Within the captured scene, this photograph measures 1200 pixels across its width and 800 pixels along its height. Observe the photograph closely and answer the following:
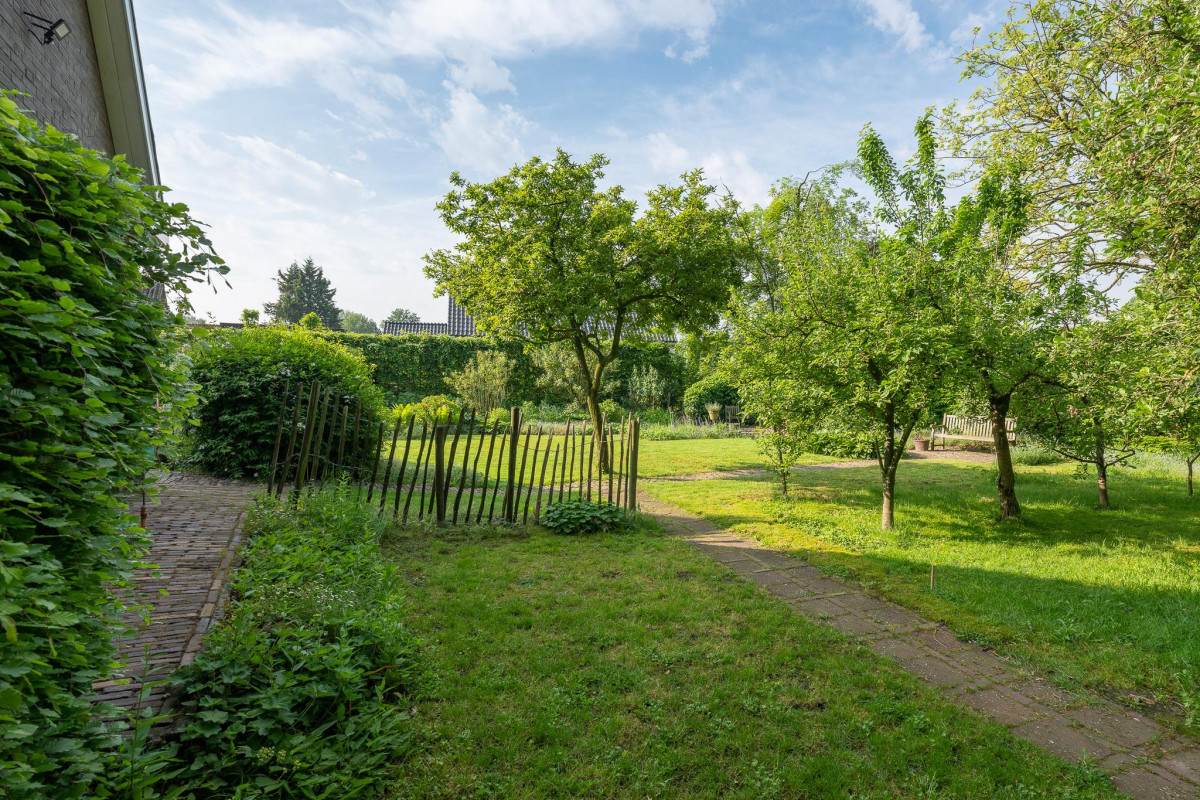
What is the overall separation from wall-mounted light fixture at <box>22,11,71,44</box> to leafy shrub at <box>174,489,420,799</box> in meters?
5.56

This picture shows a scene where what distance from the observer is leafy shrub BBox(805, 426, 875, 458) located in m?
7.31

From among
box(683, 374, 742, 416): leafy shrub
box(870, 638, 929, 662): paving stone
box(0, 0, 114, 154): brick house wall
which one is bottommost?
box(870, 638, 929, 662): paving stone

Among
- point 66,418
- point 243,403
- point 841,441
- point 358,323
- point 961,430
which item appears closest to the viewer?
point 66,418

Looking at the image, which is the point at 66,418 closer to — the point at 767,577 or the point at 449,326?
the point at 767,577

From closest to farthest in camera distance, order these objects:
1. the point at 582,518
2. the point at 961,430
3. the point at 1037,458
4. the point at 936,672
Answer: the point at 936,672 < the point at 582,518 < the point at 1037,458 < the point at 961,430

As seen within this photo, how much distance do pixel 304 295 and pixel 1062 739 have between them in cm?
6327

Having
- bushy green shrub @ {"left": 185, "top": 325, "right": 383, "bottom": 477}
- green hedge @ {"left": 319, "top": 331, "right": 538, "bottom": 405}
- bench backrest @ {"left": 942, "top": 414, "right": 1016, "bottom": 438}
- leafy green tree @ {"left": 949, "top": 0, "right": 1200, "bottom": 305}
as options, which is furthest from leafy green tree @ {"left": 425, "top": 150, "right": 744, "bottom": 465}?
bench backrest @ {"left": 942, "top": 414, "right": 1016, "bottom": 438}

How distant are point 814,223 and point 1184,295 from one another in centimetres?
443

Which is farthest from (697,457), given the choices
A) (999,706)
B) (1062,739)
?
(1062,739)

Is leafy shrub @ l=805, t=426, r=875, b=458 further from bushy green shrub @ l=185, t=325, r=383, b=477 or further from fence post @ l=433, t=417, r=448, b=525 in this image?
bushy green shrub @ l=185, t=325, r=383, b=477

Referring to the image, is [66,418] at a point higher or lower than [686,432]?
higher

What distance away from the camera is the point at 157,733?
250 centimetres

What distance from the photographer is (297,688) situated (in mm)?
2812

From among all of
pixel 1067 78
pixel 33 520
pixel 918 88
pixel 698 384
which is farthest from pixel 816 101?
pixel 698 384
